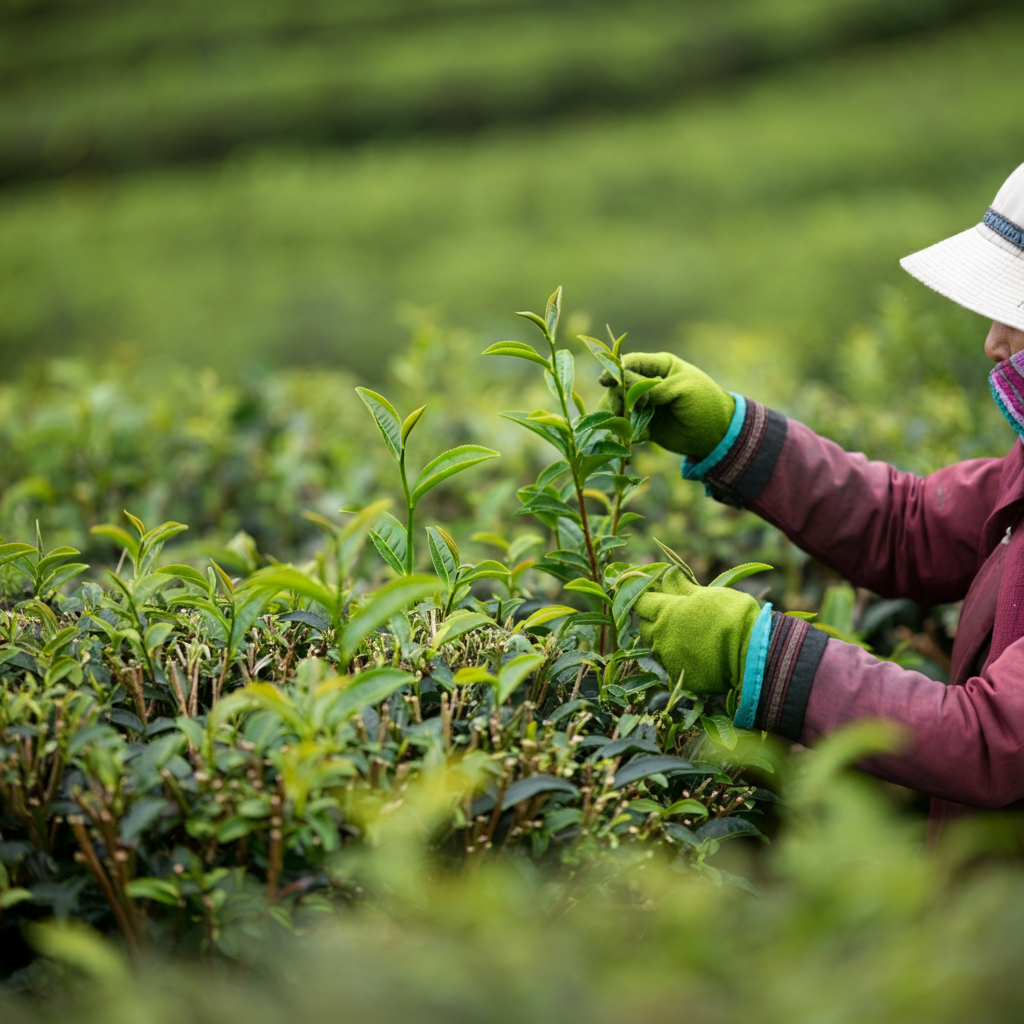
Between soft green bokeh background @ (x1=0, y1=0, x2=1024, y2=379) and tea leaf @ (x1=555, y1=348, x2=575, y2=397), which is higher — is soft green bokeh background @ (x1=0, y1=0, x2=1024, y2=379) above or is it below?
above

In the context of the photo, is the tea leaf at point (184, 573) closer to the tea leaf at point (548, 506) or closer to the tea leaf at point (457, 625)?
the tea leaf at point (457, 625)

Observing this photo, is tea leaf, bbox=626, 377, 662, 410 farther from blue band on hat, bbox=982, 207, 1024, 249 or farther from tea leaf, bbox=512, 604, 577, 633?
blue band on hat, bbox=982, 207, 1024, 249

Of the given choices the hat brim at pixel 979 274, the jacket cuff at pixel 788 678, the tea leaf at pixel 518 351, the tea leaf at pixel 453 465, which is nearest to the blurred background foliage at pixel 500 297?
the jacket cuff at pixel 788 678

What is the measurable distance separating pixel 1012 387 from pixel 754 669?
0.49 metres

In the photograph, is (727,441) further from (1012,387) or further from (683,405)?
(1012,387)

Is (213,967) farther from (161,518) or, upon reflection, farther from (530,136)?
(530,136)

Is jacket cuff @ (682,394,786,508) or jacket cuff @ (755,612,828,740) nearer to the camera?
jacket cuff @ (755,612,828,740)

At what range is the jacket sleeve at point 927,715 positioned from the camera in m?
1.01

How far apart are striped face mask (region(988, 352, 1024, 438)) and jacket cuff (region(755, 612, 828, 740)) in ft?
1.25

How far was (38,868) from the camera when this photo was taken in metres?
0.82

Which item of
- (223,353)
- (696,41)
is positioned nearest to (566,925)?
(223,353)

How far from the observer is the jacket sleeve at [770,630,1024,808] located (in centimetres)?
101

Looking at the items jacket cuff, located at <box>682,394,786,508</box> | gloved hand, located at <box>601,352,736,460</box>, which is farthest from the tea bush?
jacket cuff, located at <box>682,394,786,508</box>

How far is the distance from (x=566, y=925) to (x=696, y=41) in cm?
764
